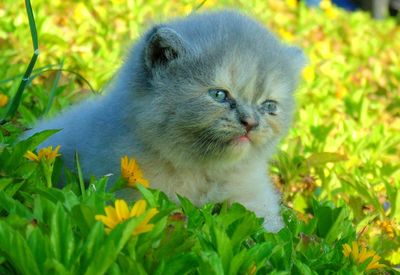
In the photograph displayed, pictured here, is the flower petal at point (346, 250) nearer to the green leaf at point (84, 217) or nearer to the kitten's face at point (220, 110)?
A: the kitten's face at point (220, 110)

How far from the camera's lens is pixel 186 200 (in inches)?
99.7

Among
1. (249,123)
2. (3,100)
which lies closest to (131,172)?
(249,123)

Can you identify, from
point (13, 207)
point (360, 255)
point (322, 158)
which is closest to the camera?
point (13, 207)

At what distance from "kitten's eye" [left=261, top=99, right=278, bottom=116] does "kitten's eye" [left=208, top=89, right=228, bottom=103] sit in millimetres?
193

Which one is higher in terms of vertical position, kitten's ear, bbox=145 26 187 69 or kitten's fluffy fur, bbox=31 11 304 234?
kitten's ear, bbox=145 26 187 69

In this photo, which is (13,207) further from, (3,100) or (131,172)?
(3,100)

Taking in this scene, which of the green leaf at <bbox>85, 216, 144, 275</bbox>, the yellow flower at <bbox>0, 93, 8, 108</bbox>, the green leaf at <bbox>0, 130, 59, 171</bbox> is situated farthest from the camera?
the yellow flower at <bbox>0, 93, 8, 108</bbox>

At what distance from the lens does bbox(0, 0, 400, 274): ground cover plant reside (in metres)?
2.03

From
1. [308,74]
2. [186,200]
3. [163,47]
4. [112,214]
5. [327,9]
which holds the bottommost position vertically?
[327,9]

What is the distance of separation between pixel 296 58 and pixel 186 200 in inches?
42.1

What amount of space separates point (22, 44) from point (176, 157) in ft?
7.88

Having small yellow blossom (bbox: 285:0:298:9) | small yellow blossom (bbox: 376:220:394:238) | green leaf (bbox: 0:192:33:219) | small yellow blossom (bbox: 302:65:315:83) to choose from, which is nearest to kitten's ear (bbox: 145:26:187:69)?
green leaf (bbox: 0:192:33:219)

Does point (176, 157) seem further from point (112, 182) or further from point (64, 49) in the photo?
point (64, 49)

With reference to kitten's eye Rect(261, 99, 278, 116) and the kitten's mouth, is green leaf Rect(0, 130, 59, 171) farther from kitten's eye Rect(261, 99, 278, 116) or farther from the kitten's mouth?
kitten's eye Rect(261, 99, 278, 116)
